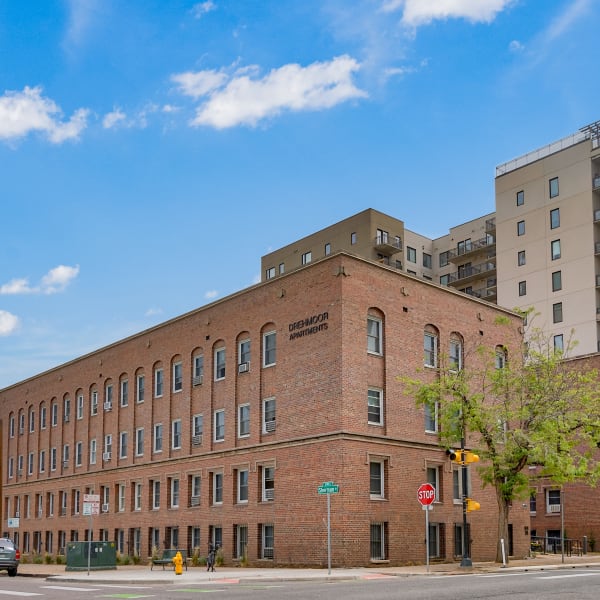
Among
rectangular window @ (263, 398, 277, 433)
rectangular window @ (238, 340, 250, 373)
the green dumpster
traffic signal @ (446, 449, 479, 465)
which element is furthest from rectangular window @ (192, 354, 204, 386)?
traffic signal @ (446, 449, 479, 465)

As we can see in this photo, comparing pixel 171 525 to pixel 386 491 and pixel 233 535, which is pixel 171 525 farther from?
pixel 386 491

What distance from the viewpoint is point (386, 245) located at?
3627 inches

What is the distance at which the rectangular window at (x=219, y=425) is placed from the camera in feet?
146

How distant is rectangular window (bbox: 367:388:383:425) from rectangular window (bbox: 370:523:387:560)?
13.9ft

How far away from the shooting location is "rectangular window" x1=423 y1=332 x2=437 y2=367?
138 ft

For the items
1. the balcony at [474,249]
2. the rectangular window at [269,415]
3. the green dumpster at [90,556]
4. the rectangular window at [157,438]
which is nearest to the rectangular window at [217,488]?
the rectangular window at [269,415]

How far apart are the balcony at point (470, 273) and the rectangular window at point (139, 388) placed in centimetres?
4848

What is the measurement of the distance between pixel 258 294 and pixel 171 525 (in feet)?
44.6

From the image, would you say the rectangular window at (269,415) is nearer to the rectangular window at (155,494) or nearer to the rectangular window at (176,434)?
the rectangular window at (176,434)

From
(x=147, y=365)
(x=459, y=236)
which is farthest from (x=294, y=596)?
(x=459, y=236)

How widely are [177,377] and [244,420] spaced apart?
7.45 meters

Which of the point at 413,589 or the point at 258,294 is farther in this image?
the point at 258,294

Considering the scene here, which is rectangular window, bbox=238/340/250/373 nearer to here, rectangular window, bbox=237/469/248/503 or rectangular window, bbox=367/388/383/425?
rectangular window, bbox=237/469/248/503

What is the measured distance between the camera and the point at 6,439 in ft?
234
